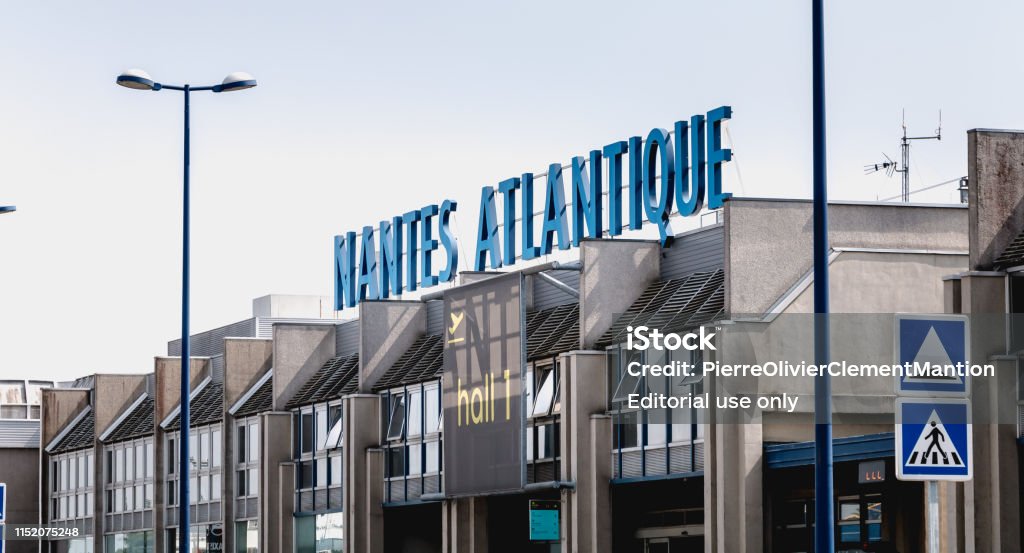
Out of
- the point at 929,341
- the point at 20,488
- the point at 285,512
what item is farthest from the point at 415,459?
the point at 20,488

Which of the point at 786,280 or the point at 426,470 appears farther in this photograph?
the point at 426,470

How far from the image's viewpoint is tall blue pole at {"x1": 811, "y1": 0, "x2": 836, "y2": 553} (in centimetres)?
1589

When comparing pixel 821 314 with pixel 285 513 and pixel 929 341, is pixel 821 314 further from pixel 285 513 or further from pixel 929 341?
pixel 285 513

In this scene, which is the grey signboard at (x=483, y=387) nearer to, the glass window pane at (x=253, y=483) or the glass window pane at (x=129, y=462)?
the glass window pane at (x=253, y=483)

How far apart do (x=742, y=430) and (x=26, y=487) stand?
4969 centimetres

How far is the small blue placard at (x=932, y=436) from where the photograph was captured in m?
12.9

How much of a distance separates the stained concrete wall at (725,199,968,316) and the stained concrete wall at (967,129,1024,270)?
500cm

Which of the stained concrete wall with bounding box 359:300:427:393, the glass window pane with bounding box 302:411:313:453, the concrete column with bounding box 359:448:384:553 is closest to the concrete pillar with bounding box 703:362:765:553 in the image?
the concrete column with bounding box 359:448:384:553

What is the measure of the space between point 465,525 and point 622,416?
7.56 m

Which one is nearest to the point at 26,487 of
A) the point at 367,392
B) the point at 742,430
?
the point at 367,392

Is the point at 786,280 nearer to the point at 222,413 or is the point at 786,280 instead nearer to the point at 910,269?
the point at 910,269

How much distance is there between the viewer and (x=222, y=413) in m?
54.1

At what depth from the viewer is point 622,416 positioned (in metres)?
34.4

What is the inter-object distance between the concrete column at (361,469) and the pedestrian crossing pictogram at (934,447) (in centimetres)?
3279
